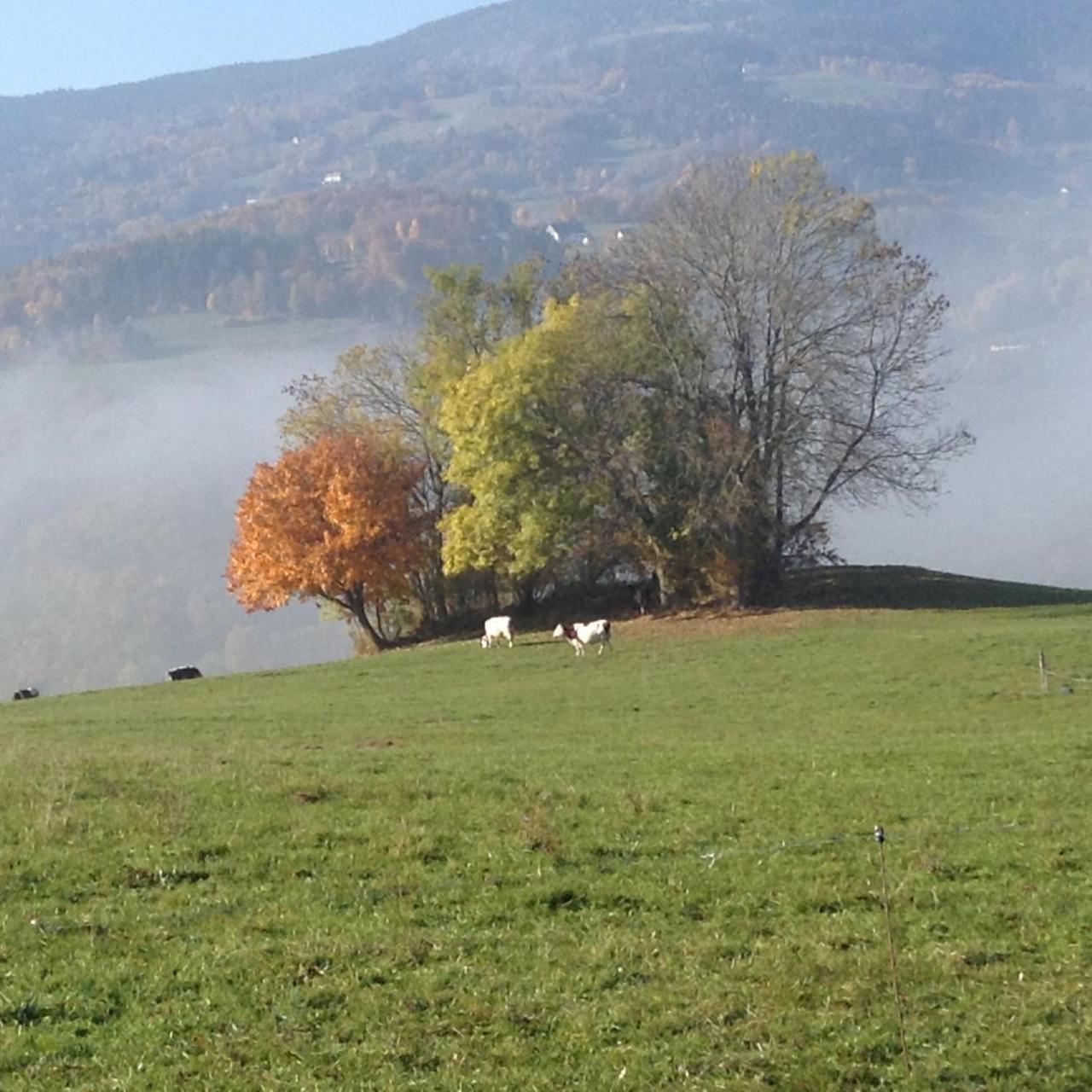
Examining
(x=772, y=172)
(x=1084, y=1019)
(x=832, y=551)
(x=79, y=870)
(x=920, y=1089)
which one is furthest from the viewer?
(x=832, y=551)

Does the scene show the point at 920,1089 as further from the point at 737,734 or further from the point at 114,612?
the point at 114,612

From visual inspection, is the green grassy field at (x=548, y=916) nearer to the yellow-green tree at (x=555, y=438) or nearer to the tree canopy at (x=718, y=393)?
the tree canopy at (x=718, y=393)

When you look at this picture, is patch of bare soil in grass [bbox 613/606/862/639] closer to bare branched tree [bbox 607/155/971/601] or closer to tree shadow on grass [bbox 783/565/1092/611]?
bare branched tree [bbox 607/155/971/601]

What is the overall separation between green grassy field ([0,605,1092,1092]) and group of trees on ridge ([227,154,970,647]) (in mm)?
29563

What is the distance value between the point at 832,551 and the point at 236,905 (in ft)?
153

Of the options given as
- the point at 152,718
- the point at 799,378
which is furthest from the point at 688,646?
the point at 152,718

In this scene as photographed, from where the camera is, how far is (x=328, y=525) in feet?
197

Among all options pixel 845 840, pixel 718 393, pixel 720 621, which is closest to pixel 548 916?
pixel 845 840

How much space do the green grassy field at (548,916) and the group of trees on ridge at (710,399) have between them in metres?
29.6

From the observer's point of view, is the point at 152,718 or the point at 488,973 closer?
the point at 488,973

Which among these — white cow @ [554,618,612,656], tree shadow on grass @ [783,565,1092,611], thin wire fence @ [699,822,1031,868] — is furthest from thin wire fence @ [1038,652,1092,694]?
thin wire fence @ [699,822,1031,868]

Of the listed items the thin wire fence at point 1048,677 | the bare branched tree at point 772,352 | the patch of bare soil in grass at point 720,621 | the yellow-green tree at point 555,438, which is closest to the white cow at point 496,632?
the yellow-green tree at point 555,438

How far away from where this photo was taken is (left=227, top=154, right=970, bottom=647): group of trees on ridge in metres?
50.1

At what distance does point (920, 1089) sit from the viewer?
763cm
